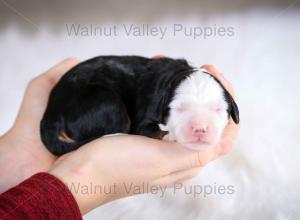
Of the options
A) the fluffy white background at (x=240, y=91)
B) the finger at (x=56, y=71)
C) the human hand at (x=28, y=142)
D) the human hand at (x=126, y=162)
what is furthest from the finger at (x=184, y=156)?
the finger at (x=56, y=71)

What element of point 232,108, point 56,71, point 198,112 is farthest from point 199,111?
point 56,71

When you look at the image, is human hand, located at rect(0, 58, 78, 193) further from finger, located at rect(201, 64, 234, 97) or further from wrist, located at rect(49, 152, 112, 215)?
finger, located at rect(201, 64, 234, 97)

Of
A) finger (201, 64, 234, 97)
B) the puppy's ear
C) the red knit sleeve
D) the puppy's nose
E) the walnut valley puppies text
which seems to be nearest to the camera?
the red knit sleeve

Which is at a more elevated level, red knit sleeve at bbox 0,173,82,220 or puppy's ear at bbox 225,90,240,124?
puppy's ear at bbox 225,90,240,124

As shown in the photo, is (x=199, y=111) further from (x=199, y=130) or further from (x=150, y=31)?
(x=150, y=31)

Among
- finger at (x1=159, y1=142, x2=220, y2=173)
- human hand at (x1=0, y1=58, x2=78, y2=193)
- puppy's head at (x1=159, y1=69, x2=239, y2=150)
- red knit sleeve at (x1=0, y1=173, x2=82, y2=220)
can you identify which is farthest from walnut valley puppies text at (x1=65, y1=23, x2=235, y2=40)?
red knit sleeve at (x1=0, y1=173, x2=82, y2=220)

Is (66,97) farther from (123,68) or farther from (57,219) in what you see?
(57,219)

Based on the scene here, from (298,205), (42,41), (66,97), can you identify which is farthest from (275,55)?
(42,41)
